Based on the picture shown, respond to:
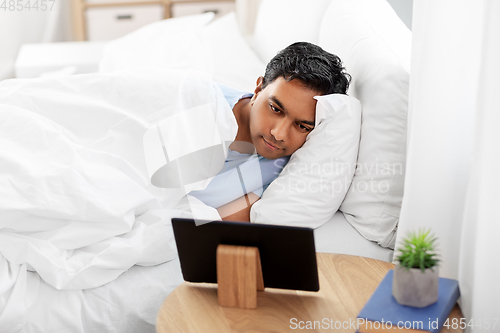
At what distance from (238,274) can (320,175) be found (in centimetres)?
40

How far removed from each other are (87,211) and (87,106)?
0.34m

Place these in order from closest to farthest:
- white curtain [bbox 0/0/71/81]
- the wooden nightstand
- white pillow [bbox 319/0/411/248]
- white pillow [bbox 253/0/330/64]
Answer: white pillow [bbox 319/0/411/248]
white pillow [bbox 253/0/330/64]
white curtain [bbox 0/0/71/81]
the wooden nightstand

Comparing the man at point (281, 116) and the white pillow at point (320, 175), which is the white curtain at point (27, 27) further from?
the white pillow at point (320, 175)

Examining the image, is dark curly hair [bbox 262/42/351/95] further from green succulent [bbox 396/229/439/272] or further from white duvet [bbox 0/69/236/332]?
green succulent [bbox 396/229/439/272]

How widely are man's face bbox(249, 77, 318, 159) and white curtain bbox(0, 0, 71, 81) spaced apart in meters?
2.43

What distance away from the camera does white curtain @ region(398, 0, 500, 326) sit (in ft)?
2.40

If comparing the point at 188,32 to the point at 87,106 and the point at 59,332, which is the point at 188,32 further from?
the point at 59,332

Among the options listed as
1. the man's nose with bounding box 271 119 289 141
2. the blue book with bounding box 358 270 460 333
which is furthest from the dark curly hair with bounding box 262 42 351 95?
the blue book with bounding box 358 270 460 333

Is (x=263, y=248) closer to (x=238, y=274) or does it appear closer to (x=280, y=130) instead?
(x=238, y=274)

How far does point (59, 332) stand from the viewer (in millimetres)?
951

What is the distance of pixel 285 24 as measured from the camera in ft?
6.82

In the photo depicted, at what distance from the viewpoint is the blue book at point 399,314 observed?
74 cm

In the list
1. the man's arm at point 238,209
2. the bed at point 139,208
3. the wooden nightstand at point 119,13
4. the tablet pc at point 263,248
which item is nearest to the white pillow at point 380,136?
the bed at point 139,208

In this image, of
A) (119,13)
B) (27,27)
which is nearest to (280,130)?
(119,13)
